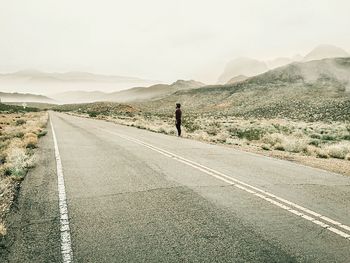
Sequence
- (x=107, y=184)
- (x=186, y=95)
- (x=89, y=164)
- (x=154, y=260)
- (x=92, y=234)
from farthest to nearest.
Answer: (x=186, y=95), (x=89, y=164), (x=107, y=184), (x=92, y=234), (x=154, y=260)

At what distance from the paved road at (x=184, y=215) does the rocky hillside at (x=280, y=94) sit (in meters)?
60.6

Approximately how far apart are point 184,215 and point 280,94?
100376mm

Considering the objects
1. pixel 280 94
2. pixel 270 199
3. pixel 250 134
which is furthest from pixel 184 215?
pixel 280 94

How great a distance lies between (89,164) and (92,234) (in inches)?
248

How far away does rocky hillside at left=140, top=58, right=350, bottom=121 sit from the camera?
269ft

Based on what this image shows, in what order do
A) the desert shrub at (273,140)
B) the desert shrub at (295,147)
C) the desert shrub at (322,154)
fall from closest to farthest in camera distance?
the desert shrub at (322,154), the desert shrub at (295,147), the desert shrub at (273,140)

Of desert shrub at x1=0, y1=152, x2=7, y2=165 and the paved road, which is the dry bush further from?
desert shrub at x1=0, y1=152, x2=7, y2=165

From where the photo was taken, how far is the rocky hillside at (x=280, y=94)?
81938mm

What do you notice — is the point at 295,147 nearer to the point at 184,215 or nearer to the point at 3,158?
the point at 3,158

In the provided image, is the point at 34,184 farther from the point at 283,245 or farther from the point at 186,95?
the point at 186,95

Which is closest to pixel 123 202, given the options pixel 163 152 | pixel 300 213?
pixel 300 213

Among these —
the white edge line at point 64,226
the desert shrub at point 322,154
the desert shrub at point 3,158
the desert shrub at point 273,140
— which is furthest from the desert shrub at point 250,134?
the white edge line at point 64,226

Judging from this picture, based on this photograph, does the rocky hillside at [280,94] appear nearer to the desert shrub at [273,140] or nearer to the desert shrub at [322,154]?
the desert shrub at [273,140]

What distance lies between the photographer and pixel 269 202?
23.7 ft
